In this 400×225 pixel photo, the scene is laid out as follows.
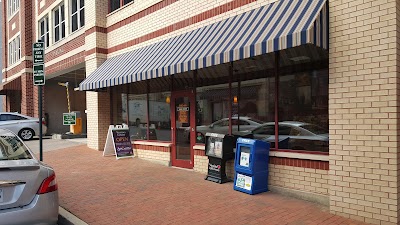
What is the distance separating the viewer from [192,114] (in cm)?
852

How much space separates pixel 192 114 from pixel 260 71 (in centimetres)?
235

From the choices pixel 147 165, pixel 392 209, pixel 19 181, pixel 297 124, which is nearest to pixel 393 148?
pixel 392 209

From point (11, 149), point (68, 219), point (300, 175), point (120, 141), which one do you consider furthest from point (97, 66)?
point (300, 175)

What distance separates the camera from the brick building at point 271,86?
4.66m

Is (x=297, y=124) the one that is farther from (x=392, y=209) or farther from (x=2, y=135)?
(x=2, y=135)

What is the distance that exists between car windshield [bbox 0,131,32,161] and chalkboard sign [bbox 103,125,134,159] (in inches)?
213

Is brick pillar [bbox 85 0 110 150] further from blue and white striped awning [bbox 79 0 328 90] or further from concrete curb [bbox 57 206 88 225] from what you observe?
concrete curb [bbox 57 206 88 225]

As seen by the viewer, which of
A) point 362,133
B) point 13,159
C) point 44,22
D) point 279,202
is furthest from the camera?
point 44,22

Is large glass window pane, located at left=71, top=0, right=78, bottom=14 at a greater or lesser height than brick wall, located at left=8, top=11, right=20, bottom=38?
lesser

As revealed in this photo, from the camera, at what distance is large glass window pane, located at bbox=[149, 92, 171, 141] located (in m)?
9.42

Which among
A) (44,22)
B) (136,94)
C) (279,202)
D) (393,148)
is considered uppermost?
(44,22)

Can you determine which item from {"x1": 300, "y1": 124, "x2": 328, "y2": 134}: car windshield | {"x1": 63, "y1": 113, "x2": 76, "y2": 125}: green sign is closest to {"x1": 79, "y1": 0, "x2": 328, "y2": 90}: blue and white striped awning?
{"x1": 300, "y1": 124, "x2": 328, "y2": 134}: car windshield

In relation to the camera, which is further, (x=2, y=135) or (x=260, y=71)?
(x=260, y=71)

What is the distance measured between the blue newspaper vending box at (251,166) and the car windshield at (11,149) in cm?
381
